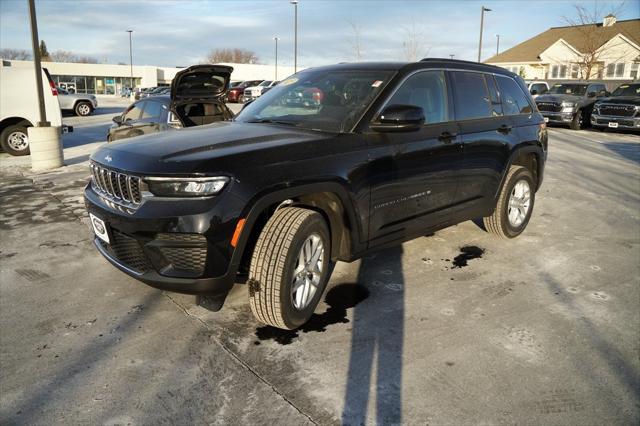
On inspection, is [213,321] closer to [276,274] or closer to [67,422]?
[276,274]

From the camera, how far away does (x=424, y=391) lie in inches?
106

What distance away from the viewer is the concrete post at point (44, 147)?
9367mm

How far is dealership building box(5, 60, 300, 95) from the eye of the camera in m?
55.9

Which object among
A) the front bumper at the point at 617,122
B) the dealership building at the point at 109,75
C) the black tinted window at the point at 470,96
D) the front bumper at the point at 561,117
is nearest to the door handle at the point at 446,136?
the black tinted window at the point at 470,96

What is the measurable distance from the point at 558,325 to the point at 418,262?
145 cm

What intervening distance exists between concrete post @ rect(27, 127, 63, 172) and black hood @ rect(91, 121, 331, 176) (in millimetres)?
6989

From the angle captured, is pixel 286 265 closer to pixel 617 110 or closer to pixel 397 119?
pixel 397 119

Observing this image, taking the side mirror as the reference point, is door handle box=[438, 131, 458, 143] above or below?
below

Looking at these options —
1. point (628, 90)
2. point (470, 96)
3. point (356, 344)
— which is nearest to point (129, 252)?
point (356, 344)

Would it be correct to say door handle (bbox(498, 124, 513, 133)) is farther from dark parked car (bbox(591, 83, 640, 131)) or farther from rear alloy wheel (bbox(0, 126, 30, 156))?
dark parked car (bbox(591, 83, 640, 131))

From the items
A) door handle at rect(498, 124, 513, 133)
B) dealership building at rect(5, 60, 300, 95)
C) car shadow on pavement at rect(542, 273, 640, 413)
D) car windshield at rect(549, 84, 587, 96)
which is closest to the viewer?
car shadow on pavement at rect(542, 273, 640, 413)

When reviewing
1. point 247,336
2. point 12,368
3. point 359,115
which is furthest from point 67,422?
point 359,115

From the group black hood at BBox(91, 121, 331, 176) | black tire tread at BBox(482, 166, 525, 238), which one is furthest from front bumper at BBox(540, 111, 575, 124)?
black hood at BBox(91, 121, 331, 176)

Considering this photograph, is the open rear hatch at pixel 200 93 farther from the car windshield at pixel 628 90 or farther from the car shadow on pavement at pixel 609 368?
the car windshield at pixel 628 90
